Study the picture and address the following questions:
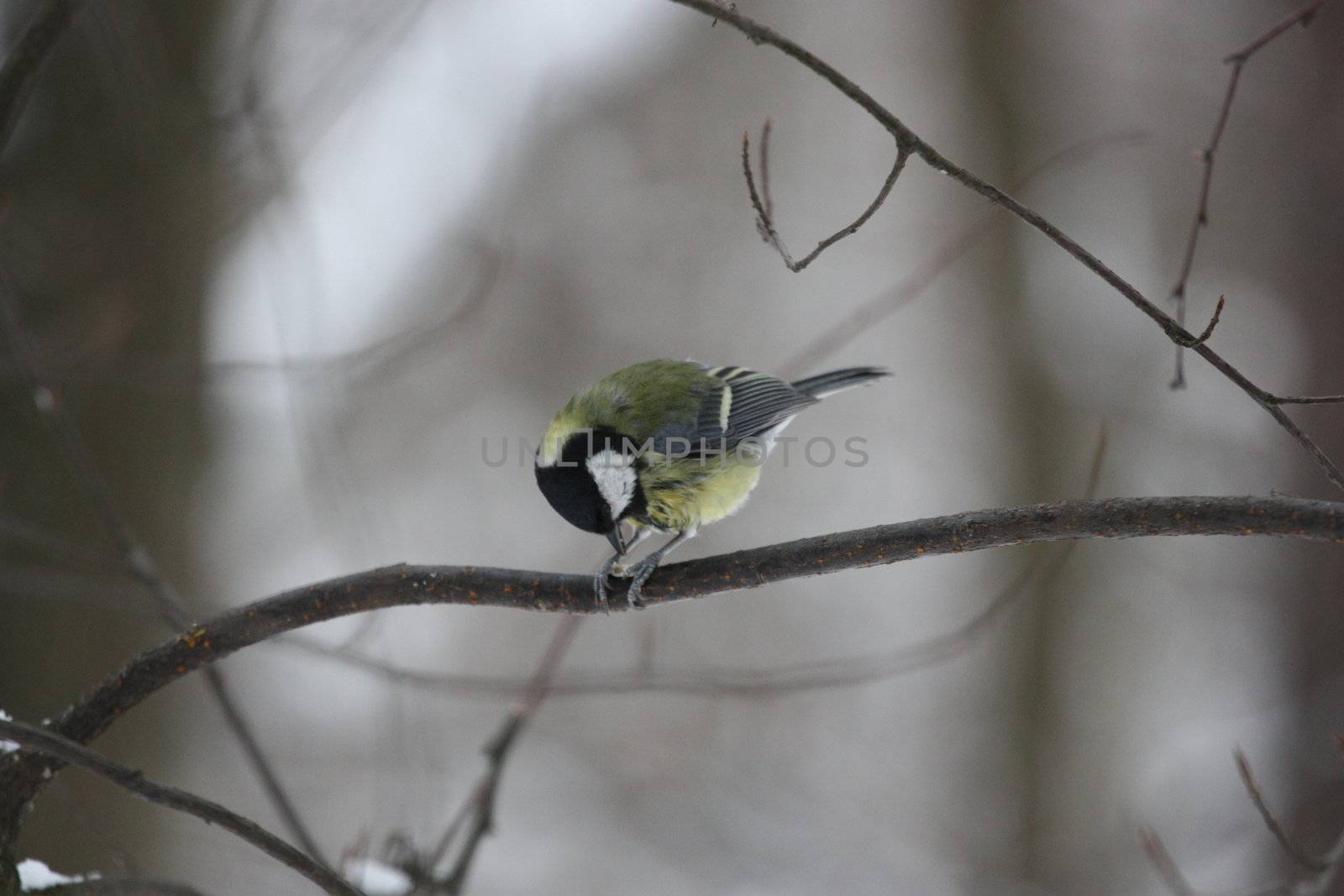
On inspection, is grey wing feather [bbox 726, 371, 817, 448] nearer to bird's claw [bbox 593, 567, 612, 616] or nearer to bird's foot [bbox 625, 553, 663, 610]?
bird's foot [bbox 625, 553, 663, 610]

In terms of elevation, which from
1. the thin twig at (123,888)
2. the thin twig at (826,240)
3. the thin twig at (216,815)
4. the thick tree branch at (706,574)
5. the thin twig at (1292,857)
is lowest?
the thin twig at (1292,857)

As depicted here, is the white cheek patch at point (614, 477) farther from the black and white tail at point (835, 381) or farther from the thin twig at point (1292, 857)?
the thin twig at point (1292, 857)

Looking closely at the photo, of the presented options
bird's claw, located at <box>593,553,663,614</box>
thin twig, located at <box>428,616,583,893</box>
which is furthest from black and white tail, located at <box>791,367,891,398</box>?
thin twig, located at <box>428,616,583,893</box>

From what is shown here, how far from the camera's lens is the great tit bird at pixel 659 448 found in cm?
215

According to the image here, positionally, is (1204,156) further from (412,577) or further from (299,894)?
(299,894)

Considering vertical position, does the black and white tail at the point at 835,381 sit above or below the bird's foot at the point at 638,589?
above

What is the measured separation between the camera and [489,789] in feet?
6.08

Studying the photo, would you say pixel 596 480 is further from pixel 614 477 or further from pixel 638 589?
pixel 638 589

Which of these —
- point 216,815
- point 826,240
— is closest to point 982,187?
point 826,240

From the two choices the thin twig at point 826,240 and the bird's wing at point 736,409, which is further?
the bird's wing at point 736,409

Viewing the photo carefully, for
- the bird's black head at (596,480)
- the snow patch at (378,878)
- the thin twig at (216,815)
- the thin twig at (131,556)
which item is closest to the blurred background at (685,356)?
the snow patch at (378,878)

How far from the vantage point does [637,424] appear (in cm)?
243

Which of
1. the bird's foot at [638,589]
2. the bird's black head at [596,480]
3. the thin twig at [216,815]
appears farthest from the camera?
the bird's black head at [596,480]

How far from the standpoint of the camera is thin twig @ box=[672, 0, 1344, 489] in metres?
1.08
